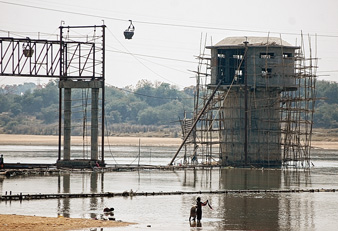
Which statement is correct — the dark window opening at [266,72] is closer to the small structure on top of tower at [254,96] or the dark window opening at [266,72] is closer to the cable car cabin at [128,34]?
the small structure on top of tower at [254,96]

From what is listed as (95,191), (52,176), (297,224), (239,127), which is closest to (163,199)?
(95,191)

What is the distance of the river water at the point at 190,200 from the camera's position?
43.9 m

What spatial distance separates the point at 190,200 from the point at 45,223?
45.3ft

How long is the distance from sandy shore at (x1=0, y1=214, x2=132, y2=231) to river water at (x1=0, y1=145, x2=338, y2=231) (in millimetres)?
1376

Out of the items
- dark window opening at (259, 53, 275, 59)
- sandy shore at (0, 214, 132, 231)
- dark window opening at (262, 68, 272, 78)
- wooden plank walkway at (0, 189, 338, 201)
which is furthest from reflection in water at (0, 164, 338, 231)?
dark window opening at (259, 53, 275, 59)

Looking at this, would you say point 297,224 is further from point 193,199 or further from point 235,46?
point 235,46

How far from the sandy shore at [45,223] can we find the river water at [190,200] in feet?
4.52

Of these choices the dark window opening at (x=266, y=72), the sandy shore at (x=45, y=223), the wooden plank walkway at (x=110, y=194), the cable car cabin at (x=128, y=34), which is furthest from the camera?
the dark window opening at (x=266, y=72)

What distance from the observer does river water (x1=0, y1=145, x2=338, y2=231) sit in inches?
1728

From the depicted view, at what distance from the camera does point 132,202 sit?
50.5 meters

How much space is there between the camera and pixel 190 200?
52.4 metres

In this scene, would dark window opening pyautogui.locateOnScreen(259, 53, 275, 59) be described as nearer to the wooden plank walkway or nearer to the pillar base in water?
the pillar base in water

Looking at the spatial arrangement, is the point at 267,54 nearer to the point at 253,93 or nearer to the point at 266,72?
the point at 266,72

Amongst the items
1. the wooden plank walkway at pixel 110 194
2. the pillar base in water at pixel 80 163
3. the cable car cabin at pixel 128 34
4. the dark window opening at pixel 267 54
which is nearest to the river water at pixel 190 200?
the wooden plank walkway at pixel 110 194
